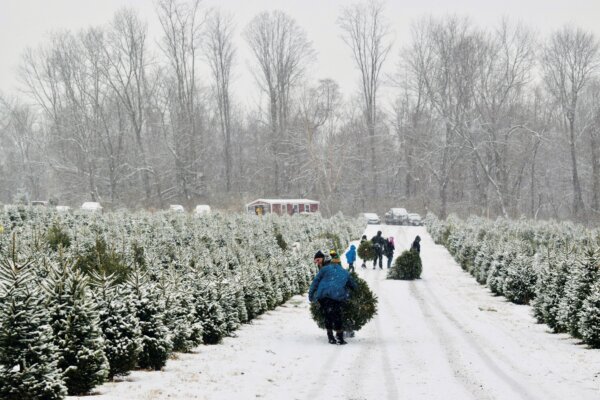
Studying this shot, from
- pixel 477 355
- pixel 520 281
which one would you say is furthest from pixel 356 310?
pixel 520 281

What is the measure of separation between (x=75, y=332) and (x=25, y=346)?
854 mm

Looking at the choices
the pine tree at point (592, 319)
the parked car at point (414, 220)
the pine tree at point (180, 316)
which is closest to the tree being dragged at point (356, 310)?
the pine tree at point (180, 316)

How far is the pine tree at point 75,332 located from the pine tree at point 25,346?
0.40 metres

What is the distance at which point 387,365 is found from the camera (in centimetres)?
972

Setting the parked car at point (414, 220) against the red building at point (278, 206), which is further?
the red building at point (278, 206)

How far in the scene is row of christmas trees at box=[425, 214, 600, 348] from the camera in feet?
41.5

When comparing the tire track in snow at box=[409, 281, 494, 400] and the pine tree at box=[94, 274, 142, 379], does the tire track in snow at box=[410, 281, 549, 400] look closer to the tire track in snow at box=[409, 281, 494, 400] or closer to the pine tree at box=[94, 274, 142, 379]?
the tire track in snow at box=[409, 281, 494, 400]

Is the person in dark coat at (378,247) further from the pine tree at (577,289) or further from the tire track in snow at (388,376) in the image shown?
the tire track in snow at (388,376)

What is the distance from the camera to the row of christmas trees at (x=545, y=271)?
12.6m

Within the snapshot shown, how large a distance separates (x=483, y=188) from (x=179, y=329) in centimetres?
6583

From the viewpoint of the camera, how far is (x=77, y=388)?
6.86 m

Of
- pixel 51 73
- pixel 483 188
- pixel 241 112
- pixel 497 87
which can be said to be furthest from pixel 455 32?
pixel 51 73

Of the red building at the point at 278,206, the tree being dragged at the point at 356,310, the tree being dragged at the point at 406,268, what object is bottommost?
the tree being dragged at the point at 406,268

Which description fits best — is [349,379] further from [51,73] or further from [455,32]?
[51,73]
